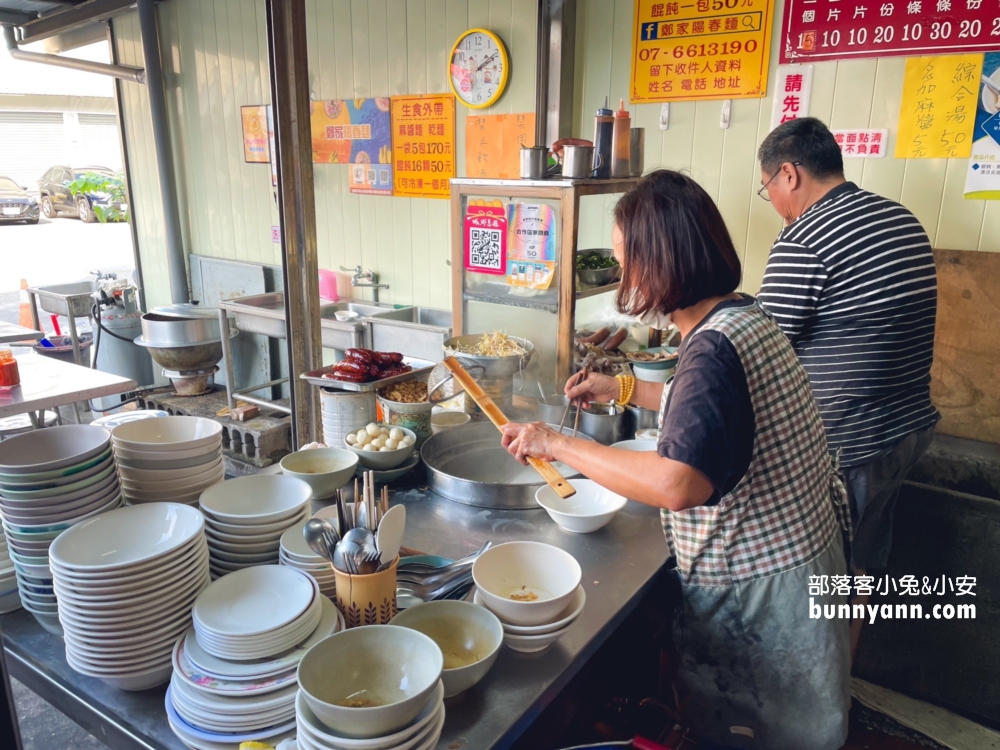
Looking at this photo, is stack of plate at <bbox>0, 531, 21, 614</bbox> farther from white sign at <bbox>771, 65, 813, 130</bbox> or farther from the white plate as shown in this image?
white sign at <bbox>771, 65, 813, 130</bbox>

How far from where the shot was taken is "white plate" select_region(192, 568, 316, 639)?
1130mm

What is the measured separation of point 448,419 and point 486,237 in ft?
2.80

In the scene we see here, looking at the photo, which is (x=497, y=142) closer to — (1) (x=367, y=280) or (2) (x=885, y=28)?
(1) (x=367, y=280)

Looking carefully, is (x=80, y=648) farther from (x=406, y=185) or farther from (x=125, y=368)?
(x=125, y=368)

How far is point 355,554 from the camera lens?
1.24 meters

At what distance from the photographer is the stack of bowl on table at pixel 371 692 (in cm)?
96

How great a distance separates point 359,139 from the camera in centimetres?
471

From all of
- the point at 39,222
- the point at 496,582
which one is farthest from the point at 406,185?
the point at 39,222

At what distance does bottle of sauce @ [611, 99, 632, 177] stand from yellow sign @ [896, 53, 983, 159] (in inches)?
43.2

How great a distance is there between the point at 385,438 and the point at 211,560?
72 centimetres

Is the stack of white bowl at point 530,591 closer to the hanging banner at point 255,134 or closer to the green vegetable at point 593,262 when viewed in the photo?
the green vegetable at point 593,262

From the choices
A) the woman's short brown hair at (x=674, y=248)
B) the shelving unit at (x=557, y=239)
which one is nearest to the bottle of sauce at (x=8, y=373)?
the shelving unit at (x=557, y=239)

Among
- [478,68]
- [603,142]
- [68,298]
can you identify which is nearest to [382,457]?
[603,142]

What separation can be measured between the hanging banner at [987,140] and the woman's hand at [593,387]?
1.76 meters
